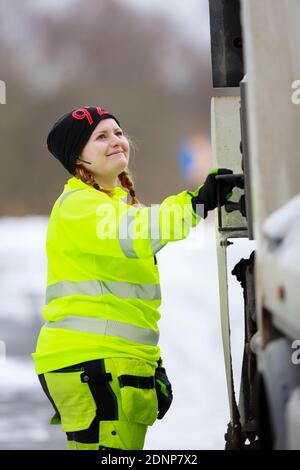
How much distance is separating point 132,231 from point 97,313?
452mm

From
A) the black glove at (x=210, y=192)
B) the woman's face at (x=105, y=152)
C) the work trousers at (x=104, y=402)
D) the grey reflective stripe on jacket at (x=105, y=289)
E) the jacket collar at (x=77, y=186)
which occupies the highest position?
the woman's face at (x=105, y=152)

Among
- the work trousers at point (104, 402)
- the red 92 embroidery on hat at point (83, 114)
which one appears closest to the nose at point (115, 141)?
the red 92 embroidery on hat at point (83, 114)

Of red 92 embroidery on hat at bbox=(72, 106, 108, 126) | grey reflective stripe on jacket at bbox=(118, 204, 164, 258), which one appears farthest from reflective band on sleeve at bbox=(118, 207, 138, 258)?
red 92 embroidery on hat at bbox=(72, 106, 108, 126)

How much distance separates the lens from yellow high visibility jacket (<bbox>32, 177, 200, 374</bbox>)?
3.16 m

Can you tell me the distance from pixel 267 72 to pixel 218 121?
1.43 metres

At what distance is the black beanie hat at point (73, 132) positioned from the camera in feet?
11.1

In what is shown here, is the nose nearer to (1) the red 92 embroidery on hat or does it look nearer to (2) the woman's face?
(2) the woman's face

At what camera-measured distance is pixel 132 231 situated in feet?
9.62

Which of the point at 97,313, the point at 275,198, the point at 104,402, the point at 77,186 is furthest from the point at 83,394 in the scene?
the point at 275,198

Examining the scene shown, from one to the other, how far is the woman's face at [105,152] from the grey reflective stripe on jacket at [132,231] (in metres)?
0.44

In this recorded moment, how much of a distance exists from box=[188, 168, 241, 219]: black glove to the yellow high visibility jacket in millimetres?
259

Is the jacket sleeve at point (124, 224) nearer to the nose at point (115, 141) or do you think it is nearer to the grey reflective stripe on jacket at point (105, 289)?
the grey reflective stripe on jacket at point (105, 289)

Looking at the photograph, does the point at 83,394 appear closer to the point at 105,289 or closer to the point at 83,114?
the point at 105,289

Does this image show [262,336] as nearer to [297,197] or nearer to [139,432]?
[297,197]
